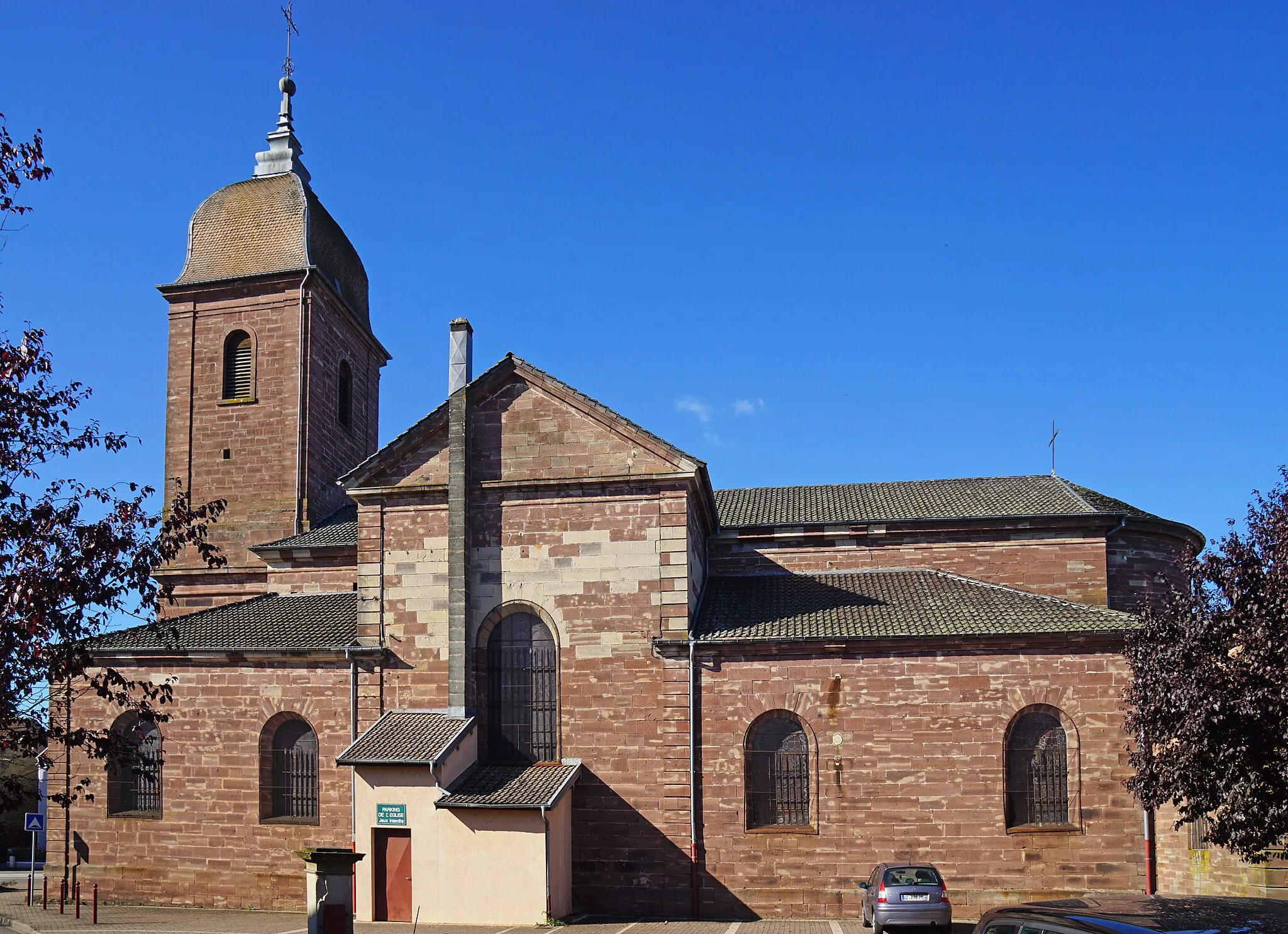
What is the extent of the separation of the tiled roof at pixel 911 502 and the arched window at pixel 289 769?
11144mm

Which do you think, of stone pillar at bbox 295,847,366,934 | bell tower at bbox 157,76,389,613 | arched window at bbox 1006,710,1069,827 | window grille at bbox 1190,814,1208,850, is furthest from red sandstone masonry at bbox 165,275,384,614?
window grille at bbox 1190,814,1208,850

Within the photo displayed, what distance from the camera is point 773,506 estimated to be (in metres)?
30.9

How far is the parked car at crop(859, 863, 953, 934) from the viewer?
19.4 meters

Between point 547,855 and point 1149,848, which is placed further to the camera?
point 1149,848

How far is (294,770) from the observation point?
2572cm

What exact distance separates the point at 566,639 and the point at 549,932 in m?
5.93

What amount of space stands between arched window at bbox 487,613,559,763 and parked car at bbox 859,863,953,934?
776cm

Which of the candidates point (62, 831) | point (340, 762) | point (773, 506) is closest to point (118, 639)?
point (62, 831)

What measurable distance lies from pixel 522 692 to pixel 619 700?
2129 mm

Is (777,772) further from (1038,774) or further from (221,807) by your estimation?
(221,807)

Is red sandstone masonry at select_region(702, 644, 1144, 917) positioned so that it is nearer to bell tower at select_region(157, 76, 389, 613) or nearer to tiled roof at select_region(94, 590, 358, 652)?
tiled roof at select_region(94, 590, 358, 652)

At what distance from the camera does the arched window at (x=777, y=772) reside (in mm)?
23797

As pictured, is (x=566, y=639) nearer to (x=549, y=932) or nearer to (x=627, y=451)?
(x=627, y=451)

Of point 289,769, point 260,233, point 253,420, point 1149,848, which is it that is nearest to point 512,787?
point 289,769
